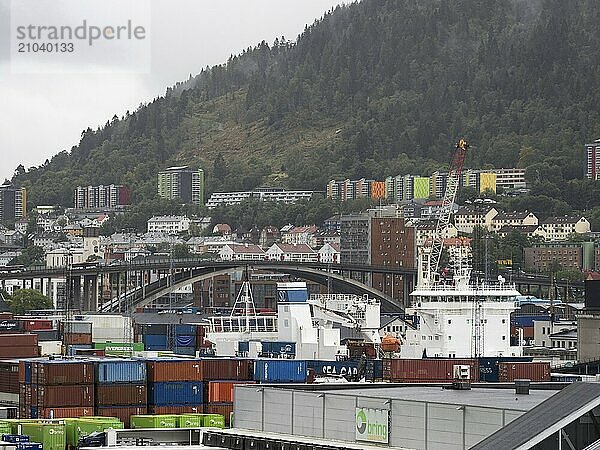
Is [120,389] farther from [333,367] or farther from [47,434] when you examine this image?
[333,367]

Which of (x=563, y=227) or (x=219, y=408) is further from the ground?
(x=563, y=227)

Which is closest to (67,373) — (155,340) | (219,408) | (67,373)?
(67,373)

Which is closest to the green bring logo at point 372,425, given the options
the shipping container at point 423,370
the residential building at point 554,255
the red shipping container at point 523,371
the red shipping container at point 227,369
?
the red shipping container at point 227,369

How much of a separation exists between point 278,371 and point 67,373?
511 centimetres

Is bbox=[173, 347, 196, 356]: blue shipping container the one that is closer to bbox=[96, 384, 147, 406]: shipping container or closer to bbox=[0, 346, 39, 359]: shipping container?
bbox=[0, 346, 39, 359]: shipping container

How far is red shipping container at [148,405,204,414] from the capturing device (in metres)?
41.7

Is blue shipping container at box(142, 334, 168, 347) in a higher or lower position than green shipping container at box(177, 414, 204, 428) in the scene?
higher

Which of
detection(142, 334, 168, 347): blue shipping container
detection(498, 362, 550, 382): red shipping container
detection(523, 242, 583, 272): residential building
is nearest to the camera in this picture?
detection(498, 362, 550, 382): red shipping container

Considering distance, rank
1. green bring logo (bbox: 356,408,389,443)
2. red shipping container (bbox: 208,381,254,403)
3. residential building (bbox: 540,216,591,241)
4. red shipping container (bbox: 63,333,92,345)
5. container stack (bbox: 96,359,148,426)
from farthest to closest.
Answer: residential building (bbox: 540,216,591,241)
red shipping container (bbox: 63,333,92,345)
red shipping container (bbox: 208,381,254,403)
container stack (bbox: 96,359,148,426)
green bring logo (bbox: 356,408,389,443)

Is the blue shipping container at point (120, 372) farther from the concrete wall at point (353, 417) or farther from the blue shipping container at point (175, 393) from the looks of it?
the concrete wall at point (353, 417)

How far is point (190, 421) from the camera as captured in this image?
38.4 metres

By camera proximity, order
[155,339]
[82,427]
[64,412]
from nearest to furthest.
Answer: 1. [82,427]
2. [64,412]
3. [155,339]

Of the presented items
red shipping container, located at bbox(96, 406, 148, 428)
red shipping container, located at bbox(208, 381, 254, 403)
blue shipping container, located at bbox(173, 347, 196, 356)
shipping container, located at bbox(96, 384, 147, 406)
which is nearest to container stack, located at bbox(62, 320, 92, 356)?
blue shipping container, located at bbox(173, 347, 196, 356)

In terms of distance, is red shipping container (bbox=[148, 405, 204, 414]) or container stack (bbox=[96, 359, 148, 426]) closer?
container stack (bbox=[96, 359, 148, 426])
